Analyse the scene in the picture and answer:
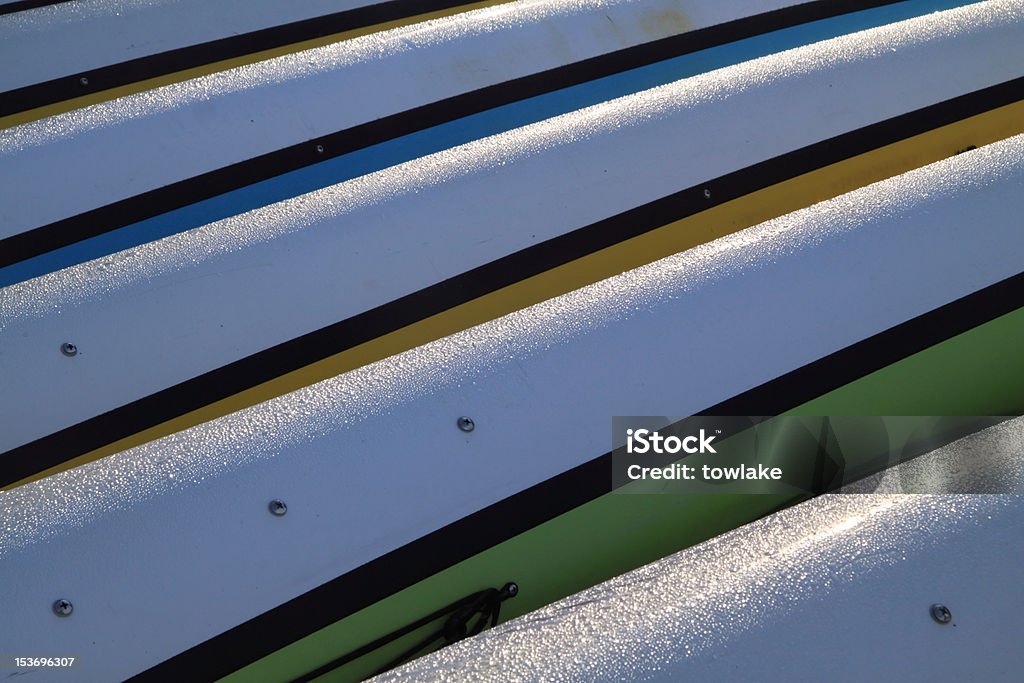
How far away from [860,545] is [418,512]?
1.06 metres

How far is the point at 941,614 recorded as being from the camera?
2.18 meters

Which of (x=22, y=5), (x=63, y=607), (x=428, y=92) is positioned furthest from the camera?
(x=22, y=5)

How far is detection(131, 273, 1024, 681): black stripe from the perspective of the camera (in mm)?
2461

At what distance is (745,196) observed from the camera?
12.1 feet

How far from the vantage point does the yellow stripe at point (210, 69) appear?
4.42m

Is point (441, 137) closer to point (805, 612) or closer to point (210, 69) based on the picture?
point (210, 69)

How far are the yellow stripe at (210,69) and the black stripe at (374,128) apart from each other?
0.08m

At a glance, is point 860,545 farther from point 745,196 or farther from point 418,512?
point 745,196

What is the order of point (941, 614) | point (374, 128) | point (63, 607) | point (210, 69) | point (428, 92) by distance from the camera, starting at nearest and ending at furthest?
point (941, 614) < point (63, 607) < point (374, 128) < point (428, 92) < point (210, 69)

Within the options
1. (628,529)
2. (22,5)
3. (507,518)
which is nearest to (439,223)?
(507,518)

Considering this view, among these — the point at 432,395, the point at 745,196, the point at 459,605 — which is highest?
the point at 745,196

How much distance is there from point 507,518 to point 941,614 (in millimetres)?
1048

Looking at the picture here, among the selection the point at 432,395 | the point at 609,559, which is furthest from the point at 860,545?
the point at 432,395

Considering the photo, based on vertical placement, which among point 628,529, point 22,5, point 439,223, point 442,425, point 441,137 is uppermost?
point 22,5
